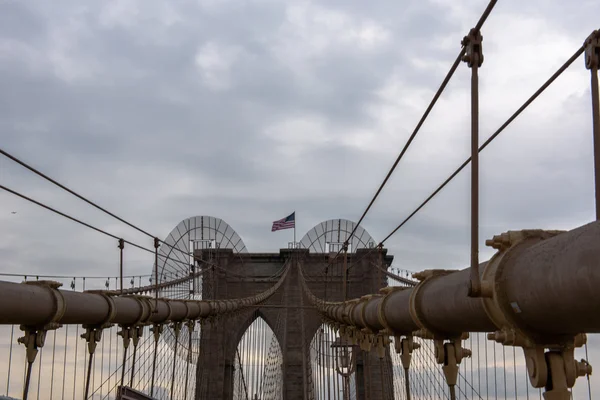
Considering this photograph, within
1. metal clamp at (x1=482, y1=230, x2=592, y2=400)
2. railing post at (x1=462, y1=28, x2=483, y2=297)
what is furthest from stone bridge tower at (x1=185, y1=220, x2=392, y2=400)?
metal clamp at (x1=482, y1=230, x2=592, y2=400)

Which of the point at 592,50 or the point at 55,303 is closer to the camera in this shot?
the point at 592,50

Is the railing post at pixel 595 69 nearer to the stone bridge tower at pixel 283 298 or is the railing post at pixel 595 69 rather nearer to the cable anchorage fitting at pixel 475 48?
the cable anchorage fitting at pixel 475 48

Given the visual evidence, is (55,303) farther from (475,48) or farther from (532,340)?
(532,340)

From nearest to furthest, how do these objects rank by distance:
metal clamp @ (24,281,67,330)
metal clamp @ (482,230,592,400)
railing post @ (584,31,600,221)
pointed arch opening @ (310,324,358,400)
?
metal clamp @ (482,230,592,400) → railing post @ (584,31,600,221) → metal clamp @ (24,281,67,330) → pointed arch opening @ (310,324,358,400)

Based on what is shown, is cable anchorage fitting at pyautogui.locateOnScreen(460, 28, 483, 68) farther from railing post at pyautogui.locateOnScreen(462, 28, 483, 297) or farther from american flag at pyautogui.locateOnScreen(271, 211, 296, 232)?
american flag at pyautogui.locateOnScreen(271, 211, 296, 232)

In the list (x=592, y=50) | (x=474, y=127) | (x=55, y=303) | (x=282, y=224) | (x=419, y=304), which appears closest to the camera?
(x=592, y=50)

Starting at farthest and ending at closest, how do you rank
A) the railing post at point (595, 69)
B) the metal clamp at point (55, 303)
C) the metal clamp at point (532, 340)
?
the metal clamp at point (55, 303)
the railing post at point (595, 69)
the metal clamp at point (532, 340)

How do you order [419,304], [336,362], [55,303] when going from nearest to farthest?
1. [419,304]
2. [55,303]
3. [336,362]

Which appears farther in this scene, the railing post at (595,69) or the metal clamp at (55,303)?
the metal clamp at (55,303)

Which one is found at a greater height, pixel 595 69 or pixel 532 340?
pixel 595 69

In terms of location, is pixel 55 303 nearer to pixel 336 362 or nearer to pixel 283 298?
pixel 336 362

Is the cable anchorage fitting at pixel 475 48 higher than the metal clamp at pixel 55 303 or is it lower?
higher

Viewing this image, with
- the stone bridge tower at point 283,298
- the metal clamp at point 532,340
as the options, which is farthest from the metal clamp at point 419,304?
the stone bridge tower at point 283,298

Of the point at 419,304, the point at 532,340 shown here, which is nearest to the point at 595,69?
the point at 532,340
